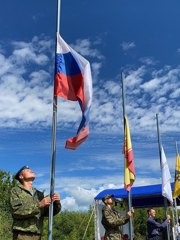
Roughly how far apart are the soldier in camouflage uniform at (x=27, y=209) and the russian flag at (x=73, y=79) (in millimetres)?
944

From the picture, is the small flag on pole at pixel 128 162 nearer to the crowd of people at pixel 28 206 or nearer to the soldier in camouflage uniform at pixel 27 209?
Result: the crowd of people at pixel 28 206

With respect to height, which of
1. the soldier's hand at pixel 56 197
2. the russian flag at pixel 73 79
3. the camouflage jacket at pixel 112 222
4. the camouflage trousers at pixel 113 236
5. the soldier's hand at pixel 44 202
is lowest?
the camouflage trousers at pixel 113 236

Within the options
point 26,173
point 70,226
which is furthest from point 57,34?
point 70,226

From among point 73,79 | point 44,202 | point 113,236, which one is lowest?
point 113,236

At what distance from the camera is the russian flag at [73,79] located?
5.12 m

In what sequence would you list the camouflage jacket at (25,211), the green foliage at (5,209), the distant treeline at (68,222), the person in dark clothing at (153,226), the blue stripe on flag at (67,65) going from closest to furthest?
the camouflage jacket at (25,211) < the blue stripe on flag at (67,65) < the person in dark clothing at (153,226) < the green foliage at (5,209) < the distant treeline at (68,222)

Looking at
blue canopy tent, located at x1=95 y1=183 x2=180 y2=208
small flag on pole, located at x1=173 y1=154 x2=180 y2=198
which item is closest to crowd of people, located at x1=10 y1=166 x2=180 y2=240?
small flag on pole, located at x1=173 y1=154 x2=180 y2=198

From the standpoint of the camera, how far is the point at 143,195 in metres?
15.4

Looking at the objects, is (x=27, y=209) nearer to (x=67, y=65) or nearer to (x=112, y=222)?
(x=67, y=65)

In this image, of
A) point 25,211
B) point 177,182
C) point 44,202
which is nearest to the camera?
point 25,211

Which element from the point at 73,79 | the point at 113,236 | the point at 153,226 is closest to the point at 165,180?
the point at 153,226

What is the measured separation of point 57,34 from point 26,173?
218 centimetres

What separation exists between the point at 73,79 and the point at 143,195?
11019mm

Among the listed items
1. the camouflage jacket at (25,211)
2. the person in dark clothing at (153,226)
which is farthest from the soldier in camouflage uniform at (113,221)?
the person in dark clothing at (153,226)
